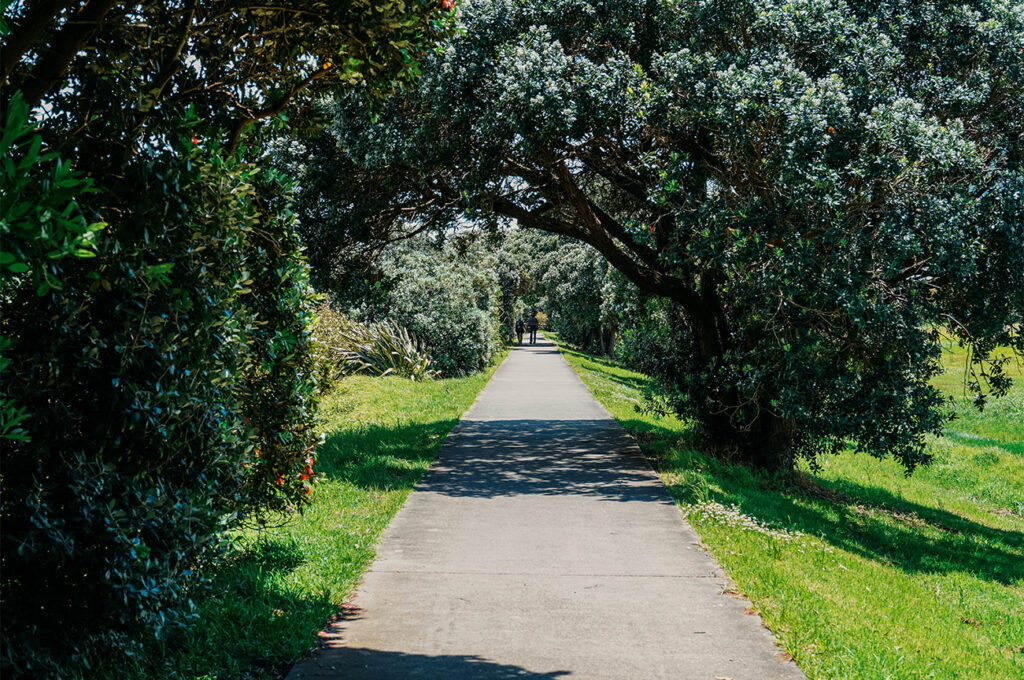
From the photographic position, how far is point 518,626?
537 centimetres

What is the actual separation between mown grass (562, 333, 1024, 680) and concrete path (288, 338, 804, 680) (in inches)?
12.9

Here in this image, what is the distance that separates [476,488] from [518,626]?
448 centimetres

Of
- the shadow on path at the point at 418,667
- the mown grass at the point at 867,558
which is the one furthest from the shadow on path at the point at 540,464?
the shadow on path at the point at 418,667

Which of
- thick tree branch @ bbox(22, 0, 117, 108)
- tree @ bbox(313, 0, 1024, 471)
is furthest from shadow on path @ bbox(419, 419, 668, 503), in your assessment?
thick tree branch @ bbox(22, 0, 117, 108)

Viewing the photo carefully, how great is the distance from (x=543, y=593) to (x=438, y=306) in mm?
19716

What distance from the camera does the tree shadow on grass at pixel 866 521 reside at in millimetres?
9188

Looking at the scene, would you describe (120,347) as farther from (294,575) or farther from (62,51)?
(294,575)

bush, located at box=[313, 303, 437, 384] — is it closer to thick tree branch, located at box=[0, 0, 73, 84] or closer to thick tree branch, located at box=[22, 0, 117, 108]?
thick tree branch, located at box=[22, 0, 117, 108]

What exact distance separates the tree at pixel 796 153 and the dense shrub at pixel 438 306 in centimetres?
1282

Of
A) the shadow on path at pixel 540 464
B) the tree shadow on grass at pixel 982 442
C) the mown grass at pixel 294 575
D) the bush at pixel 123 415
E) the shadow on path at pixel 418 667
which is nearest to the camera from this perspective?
the bush at pixel 123 415

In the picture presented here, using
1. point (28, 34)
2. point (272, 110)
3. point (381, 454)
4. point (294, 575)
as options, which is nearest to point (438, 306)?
point (381, 454)

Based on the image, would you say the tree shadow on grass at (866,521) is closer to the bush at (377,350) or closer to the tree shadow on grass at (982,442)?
A: the tree shadow on grass at (982,442)

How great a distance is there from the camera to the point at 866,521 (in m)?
10.9

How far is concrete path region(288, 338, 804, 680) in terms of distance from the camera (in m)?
4.80
